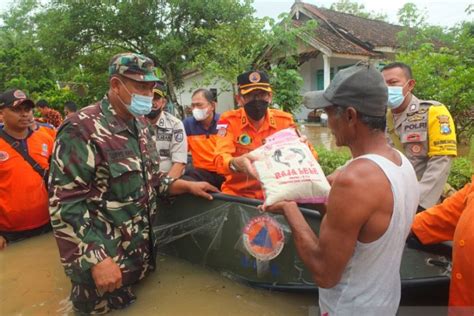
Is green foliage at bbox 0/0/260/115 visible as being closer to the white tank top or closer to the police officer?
the police officer

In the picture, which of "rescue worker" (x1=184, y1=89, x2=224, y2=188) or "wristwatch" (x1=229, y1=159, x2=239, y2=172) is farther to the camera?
"rescue worker" (x1=184, y1=89, x2=224, y2=188)

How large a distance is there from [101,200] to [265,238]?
40.3 inches

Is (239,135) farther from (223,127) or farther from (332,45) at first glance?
(332,45)

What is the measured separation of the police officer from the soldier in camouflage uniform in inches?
75.0

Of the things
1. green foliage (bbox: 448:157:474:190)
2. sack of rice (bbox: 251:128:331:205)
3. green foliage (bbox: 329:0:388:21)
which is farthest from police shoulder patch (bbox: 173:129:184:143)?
green foliage (bbox: 329:0:388:21)

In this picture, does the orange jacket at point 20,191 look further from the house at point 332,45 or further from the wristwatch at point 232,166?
the house at point 332,45

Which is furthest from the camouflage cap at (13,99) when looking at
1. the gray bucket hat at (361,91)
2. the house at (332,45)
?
the house at (332,45)

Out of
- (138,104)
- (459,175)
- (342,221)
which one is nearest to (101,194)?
(138,104)

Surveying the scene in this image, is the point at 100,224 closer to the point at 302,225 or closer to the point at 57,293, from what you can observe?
the point at 57,293

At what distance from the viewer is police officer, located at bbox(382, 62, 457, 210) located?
8.13 ft

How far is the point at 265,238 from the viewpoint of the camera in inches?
82.0

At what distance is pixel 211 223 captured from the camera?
247 centimetres

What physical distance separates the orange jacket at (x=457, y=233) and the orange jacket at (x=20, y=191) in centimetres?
310

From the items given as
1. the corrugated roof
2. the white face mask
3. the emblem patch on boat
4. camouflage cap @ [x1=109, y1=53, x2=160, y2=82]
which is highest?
the corrugated roof
